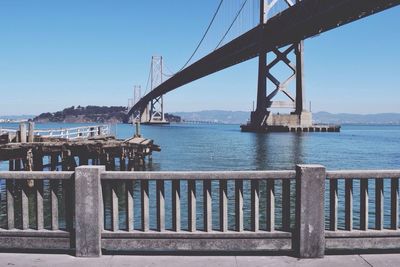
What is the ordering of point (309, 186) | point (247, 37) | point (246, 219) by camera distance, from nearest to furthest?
1. point (309, 186)
2. point (246, 219)
3. point (247, 37)

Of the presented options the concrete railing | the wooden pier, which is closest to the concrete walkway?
the concrete railing

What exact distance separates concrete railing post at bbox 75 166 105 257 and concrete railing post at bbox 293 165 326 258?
2404 mm

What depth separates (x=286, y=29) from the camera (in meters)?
76.3

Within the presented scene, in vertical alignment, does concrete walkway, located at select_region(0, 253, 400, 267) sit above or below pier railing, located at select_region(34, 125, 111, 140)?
below

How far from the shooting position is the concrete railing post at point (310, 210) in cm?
533

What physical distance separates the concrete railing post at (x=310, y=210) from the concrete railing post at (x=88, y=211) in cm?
240

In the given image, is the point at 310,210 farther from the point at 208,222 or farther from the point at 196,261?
the point at 196,261

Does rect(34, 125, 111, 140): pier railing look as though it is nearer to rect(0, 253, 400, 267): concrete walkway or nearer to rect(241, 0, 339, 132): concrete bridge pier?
rect(0, 253, 400, 267): concrete walkway

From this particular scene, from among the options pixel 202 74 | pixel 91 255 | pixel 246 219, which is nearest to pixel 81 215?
pixel 91 255

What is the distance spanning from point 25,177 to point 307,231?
140 inches

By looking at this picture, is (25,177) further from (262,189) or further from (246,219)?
(262,189)

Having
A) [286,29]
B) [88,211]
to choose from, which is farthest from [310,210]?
[286,29]

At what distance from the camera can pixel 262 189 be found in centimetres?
2234

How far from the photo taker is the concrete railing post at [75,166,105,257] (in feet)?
17.6
